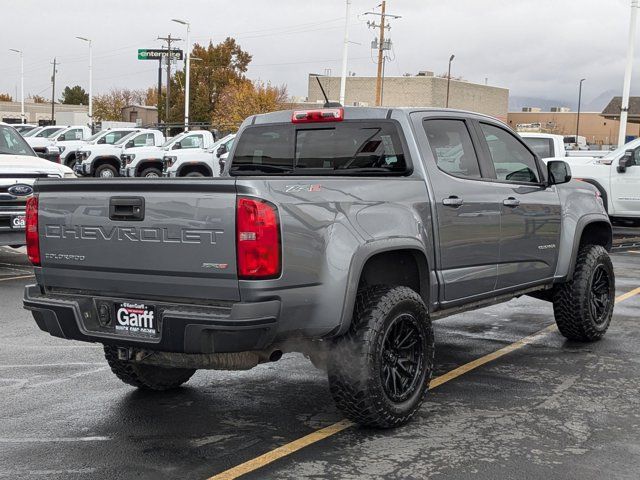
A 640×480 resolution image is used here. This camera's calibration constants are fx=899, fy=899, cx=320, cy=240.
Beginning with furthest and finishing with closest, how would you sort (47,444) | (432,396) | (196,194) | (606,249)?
1. (606,249)
2. (432,396)
3. (47,444)
4. (196,194)

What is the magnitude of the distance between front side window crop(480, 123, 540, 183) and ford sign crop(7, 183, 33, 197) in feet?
22.7

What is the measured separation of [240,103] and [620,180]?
57.7 meters

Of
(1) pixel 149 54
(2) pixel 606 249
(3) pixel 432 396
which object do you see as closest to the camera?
(3) pixel 432 396

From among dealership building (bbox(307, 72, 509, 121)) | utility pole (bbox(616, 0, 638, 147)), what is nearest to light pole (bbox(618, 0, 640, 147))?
utility pole (bbox(616, 0, 638, 147))

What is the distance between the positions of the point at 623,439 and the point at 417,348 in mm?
1274

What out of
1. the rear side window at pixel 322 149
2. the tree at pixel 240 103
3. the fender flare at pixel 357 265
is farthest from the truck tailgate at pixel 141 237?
the tree at pixel 240 103

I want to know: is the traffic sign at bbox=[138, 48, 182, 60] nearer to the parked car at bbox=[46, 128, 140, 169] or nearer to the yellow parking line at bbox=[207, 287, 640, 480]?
the parked car at bbox=[46, 128, 140, 169]

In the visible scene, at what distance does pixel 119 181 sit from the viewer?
484 centimetres

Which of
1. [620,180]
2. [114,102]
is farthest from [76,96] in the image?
[620,180]

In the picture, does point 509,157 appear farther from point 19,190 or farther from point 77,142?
point 77,142

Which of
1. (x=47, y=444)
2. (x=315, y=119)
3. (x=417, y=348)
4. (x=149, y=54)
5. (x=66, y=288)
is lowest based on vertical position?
(x=47, y=444)

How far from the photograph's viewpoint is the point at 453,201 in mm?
5922

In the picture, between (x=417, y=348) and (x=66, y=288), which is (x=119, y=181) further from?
(x=417, y=348)

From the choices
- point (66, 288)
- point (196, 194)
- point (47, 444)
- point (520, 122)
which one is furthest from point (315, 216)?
point (520, 122)
